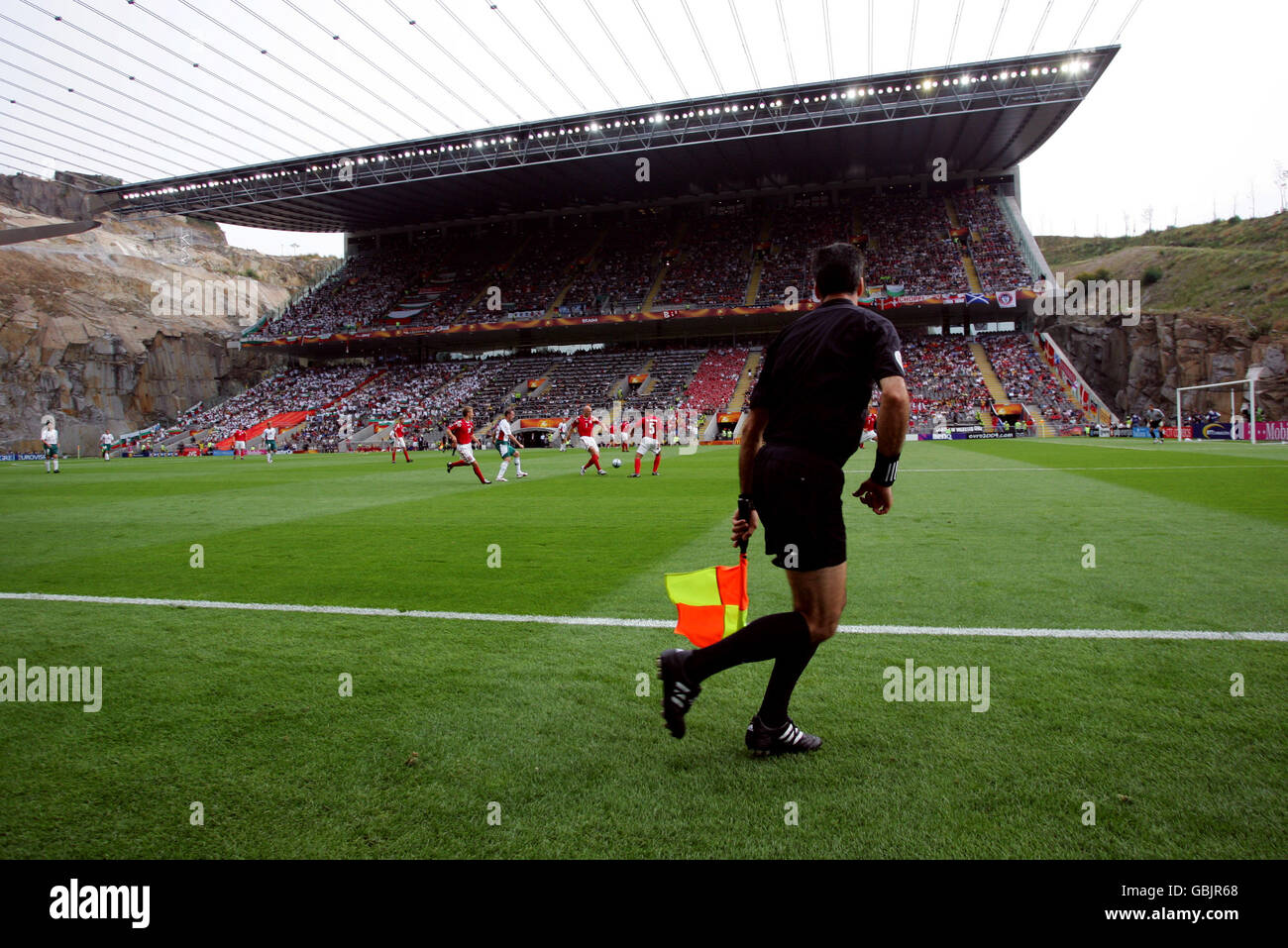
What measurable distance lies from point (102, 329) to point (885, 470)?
75345 millimetres

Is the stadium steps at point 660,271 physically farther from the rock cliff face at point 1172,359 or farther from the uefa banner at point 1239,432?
the uefa banner at point 1239,432

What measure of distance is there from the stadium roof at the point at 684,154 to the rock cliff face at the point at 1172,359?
1611 cm

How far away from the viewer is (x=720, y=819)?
98.0 inches

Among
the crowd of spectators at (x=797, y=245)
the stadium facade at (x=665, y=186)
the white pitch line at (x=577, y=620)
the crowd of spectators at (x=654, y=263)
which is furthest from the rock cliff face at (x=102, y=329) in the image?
the white pitch line at (x=577, y=620)

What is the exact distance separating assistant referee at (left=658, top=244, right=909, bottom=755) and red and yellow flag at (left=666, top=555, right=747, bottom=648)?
50 cm

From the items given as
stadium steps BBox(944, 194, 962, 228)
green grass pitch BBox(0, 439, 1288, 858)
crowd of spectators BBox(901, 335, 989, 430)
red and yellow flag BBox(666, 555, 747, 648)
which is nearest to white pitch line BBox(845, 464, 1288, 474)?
green grass pitch BBox(0, 439, 1288, 858)

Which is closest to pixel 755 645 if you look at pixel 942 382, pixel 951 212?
pixel 942 382

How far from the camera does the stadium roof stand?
40594 mm

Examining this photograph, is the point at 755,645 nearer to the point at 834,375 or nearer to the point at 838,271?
the point at 834,375

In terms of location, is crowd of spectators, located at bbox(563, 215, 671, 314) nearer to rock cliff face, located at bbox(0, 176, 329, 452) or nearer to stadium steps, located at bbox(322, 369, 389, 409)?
stadium steps, located at bbox(322, 369, 389, 409)

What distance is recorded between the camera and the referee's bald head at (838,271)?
125 inches
